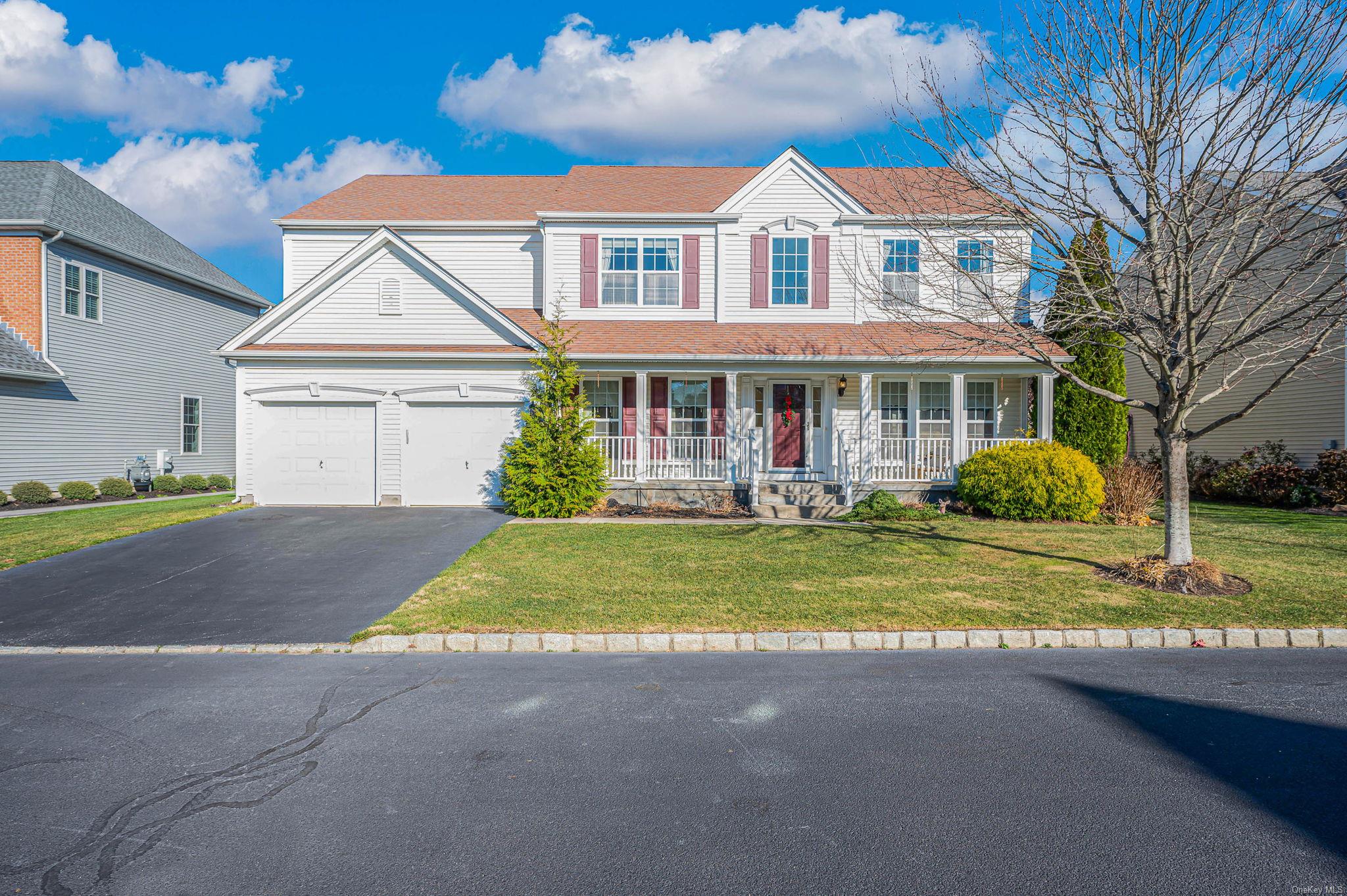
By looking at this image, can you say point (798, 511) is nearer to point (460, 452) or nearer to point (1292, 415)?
point (460, 452)

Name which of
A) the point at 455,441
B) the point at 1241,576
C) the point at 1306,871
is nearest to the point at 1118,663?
the point at 1306,871

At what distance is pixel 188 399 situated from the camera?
24.0 m

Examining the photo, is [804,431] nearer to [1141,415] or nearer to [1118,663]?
[1118,663]

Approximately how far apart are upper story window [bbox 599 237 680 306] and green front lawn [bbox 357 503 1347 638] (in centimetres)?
694

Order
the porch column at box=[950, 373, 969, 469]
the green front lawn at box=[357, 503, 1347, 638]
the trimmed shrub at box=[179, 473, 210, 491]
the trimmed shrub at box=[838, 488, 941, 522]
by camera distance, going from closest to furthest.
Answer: the green front lawn at box=[357, 503, 1347, 638] < the trimmed shrub at box=[838, 488, 941, 522] < the porch column at box=[950, 373, 969, 469] < the trimmed shrub at box=[179, 473, 210, 491]

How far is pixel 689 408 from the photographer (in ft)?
58.1

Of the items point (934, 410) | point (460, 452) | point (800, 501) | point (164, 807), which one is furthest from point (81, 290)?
point (934, 410)

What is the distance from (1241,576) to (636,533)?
8139 mm

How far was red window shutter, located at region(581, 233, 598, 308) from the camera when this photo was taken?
1791 centimetres

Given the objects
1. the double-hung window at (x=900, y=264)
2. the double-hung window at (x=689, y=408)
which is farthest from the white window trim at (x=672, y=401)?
the double-hung window at (x=900, y=264)

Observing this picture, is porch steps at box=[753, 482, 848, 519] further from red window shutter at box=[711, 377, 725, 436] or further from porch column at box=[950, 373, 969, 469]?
porch column at box=[950, 373, 969, 469]

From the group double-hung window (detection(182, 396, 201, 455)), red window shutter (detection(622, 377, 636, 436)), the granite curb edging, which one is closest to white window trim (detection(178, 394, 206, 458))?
double-hung window (detection(182, 396, 201, 455))

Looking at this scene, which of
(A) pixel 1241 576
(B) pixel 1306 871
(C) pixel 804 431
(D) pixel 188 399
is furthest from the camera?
(D) pixel 188 399

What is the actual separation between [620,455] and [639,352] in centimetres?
228
